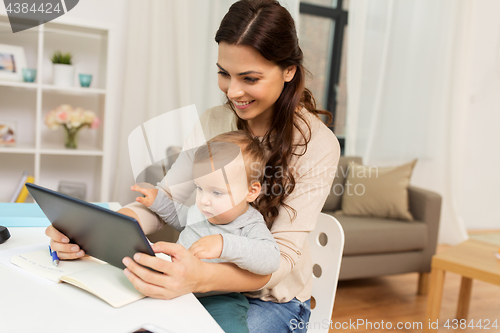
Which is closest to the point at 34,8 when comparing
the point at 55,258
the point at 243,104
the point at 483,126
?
the point at 243,104

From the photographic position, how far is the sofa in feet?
7.77

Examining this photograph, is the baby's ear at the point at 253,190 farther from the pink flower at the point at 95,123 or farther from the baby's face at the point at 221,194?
the pink flower at the point at 95,123

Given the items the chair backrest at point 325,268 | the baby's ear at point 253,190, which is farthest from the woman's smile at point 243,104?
the chair backrest at point 325,268

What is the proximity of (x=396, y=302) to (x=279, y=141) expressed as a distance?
5.87ft

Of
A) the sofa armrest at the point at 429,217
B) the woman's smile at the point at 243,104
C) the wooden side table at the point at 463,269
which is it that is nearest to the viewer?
the woman's smile at the point at 243,104

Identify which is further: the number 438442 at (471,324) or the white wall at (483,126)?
the white wall at (483,126)

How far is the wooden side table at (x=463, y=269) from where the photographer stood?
6.02 ft

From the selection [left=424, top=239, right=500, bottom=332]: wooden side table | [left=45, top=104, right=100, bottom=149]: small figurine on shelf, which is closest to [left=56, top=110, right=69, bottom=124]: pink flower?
[left=45, top=104, right=100, bottom=149]: small figurine on shelf

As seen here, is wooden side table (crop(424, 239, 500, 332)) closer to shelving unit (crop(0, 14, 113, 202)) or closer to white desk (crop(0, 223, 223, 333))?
white desk (crop(0, 223, 223, 333))

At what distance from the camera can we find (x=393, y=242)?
8.13ft

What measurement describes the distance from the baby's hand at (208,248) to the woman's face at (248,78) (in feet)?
1.30

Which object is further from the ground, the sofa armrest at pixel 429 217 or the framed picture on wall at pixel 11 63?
the framed picture on wall at pixel 11 63

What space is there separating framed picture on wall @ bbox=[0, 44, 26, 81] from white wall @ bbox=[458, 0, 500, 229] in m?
3.79
